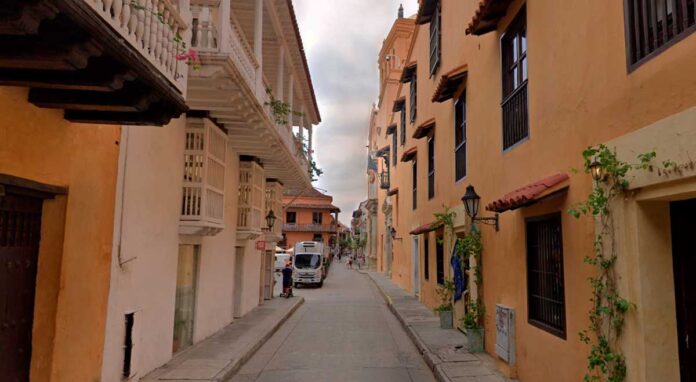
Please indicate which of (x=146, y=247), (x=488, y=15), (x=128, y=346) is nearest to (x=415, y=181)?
(x=488, y=15)

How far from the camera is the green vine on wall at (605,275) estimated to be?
445cm

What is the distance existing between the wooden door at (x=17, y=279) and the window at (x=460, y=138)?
874cm

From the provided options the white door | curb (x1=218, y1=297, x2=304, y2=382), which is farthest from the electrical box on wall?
the white door

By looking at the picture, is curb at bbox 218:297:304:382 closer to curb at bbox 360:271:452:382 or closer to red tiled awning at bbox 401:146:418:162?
curb at bbox 360:271:452:382

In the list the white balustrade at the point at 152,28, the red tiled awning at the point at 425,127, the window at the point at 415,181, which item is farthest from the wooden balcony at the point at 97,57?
the window at the point at 415,181

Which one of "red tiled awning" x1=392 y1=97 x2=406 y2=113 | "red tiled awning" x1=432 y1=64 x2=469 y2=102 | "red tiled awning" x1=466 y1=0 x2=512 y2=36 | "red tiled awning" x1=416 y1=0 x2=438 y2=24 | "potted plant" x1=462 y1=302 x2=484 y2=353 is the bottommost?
"potted plant" x1=462 y1=302 x2=484 y2=353

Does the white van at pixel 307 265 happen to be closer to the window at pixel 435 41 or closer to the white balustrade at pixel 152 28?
the window at pixel 435 41

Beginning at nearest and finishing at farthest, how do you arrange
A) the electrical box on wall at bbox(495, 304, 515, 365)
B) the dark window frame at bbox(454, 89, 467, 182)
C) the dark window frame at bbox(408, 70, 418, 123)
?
the electrical box on wall at bbox(495, 304, 515, 365)
the dark window frame at bbox(454, 89, 467, 182)
the dark window frame at bbox(408, 70, 418, 123)

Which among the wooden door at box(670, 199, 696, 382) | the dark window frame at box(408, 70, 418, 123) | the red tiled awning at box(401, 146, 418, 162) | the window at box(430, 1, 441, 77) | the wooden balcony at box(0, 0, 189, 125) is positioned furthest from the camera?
the dark window frame at box(408, 70, 418, 123)

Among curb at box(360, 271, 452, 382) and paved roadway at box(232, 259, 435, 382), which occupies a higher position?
curb at box(360, 271, 452, 382)

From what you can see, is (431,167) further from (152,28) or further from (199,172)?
(152,28)

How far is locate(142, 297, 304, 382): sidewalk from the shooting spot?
7.81 m

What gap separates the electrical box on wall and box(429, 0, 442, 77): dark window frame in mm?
8726

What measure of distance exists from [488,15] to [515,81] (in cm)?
116
